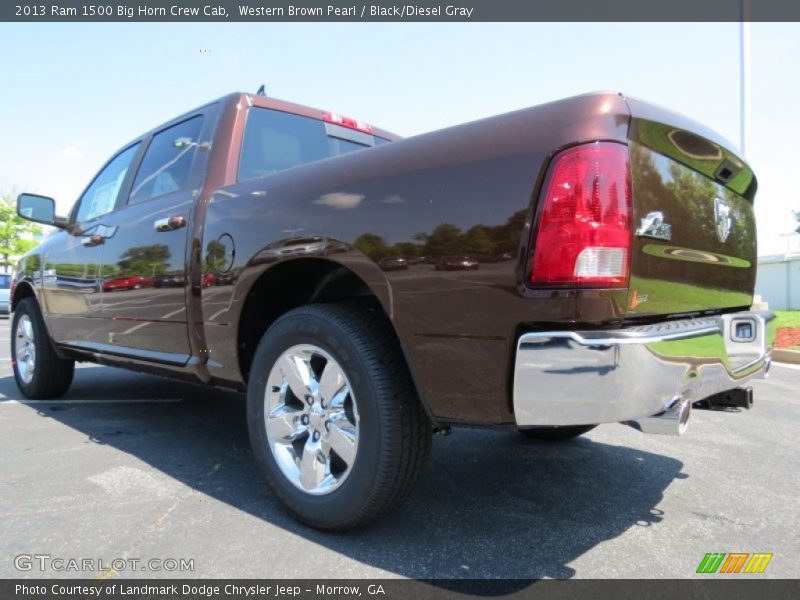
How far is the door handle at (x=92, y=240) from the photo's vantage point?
3615mm

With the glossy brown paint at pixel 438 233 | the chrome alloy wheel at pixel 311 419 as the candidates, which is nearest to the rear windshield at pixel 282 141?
the glossy brown paint at pixel 438 233

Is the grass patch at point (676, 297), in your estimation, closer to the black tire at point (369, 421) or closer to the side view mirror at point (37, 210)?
the black tire at point (369, 421)

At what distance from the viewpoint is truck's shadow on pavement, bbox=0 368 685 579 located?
79.4 inches

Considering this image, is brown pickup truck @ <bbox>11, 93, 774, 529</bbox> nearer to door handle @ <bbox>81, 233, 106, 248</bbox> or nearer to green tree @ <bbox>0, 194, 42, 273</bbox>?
door handle @ <bbox>81, 233, 106, 248</bbox>

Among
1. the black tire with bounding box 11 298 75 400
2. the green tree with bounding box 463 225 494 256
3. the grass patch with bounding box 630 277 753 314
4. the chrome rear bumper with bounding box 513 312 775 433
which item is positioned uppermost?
the green tree with bounding box 463 225 494 256

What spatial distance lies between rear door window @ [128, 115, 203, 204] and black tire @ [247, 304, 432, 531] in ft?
4.88

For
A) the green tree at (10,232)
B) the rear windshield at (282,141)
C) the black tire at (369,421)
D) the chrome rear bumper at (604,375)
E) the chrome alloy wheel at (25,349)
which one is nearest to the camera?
the chrome rear bumper at (604,375)

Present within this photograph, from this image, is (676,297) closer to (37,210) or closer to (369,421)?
(369,421)

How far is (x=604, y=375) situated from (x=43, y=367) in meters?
4.57

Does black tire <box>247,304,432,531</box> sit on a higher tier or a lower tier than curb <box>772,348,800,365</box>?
higher

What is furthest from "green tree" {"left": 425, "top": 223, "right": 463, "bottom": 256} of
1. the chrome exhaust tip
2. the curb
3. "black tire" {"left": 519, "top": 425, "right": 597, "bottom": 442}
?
the curb

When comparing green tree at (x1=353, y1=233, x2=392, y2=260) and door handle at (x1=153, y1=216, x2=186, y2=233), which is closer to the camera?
green tree at (x1=353, y1=233, x2=392, y2=260)

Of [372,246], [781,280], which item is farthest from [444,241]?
[781,280]

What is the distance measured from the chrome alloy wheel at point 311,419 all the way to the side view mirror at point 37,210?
3111 millimetres
